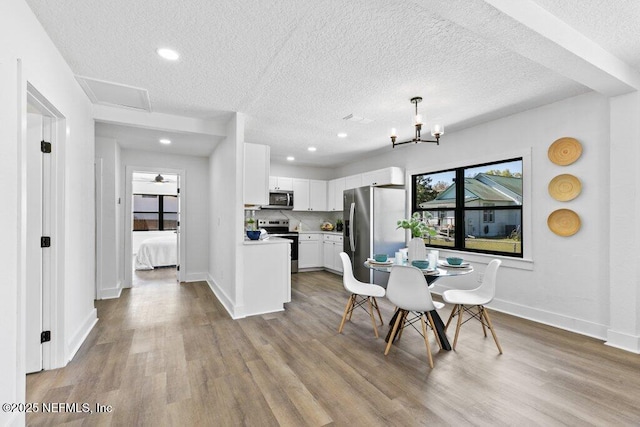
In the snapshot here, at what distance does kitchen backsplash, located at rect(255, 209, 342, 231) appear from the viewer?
6750 mm

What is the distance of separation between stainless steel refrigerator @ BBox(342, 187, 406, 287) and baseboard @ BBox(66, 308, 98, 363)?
3.80m

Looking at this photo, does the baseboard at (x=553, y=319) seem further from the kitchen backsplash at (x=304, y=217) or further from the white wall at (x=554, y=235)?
the kitchen backsplash at (x=304, y=217)

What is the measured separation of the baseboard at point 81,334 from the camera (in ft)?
8.37

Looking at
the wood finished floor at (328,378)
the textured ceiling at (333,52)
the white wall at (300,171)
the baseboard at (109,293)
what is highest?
the textured ceiling at (333,52)

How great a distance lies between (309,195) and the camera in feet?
22.5

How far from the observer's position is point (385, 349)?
2674 millimetres

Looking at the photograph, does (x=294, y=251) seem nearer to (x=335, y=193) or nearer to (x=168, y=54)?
(x=335, y=193)

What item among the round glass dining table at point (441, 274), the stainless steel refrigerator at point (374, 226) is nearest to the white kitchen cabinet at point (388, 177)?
the stainless steel refrigerator at point (374, 226)

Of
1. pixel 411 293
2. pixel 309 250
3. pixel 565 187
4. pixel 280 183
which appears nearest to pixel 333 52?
pixel 411 293

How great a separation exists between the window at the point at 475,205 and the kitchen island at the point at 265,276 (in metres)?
2.10

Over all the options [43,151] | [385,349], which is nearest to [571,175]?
[385,349]

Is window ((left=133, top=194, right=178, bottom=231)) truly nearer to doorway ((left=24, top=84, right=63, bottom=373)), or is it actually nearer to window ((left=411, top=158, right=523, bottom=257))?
doorway ((left=24, top=84, right=63, bottom=373))

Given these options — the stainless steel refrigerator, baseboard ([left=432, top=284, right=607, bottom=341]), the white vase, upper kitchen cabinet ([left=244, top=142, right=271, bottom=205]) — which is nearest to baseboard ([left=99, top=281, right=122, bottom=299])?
upper kitchen cabinet ([left=244, top=142, right=271, bottom=205])

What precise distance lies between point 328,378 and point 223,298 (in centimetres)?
243
